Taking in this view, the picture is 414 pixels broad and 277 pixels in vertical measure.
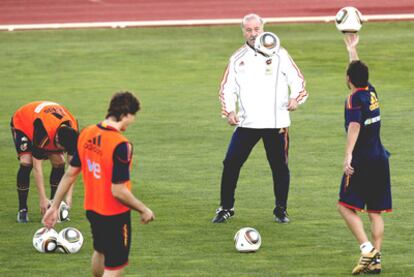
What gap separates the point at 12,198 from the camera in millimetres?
16062

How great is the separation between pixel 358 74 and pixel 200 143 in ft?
28.7

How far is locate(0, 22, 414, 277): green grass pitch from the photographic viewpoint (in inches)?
497

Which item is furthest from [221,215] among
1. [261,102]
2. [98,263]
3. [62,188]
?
[62,188]

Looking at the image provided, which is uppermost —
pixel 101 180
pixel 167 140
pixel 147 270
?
pixel 167 140

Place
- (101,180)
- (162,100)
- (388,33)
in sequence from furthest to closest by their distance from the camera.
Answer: (388,33) < (162,100) < (101,180)

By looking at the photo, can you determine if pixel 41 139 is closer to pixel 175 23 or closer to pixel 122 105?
pixel 122 105

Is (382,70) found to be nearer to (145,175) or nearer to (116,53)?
(116,53)

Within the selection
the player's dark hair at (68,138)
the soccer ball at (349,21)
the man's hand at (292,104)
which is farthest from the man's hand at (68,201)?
the soccer ball at (349,21)

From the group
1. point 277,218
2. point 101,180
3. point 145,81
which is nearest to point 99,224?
point 101,180

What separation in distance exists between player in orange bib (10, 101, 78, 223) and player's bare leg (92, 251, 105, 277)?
11.0 ft

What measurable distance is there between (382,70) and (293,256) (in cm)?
1558

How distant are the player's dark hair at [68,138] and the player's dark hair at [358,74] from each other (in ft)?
11.4

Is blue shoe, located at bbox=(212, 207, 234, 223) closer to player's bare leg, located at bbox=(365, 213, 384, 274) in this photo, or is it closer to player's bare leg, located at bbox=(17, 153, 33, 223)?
player's bare leg, located at bbox=(17, 153, 33, 223)

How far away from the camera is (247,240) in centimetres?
1272
